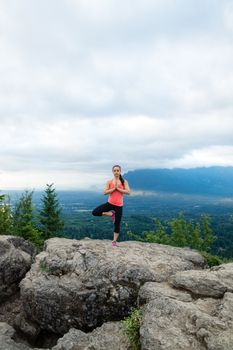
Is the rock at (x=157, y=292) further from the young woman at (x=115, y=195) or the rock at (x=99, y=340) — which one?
the young woman at (x=115, y=195)

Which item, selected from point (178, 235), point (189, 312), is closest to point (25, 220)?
point (178, 235)

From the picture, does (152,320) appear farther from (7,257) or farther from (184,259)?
(7,257)

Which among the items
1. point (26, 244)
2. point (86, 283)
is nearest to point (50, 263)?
point (86, 283)

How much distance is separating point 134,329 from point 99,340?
5.74 feet

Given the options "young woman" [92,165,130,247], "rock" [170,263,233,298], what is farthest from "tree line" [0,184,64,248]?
"rock" [170,263,233,298]

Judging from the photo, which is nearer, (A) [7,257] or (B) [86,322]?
(B) [86,322]

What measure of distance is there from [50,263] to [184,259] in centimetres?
803

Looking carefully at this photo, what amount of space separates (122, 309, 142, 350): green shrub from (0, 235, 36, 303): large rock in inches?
369

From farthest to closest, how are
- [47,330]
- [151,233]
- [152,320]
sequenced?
[151,233] < [47,330] < [152,320]

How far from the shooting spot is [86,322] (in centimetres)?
1784

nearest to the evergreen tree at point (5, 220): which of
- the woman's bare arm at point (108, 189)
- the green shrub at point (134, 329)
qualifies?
the woman's bare arm at point (108, 189)

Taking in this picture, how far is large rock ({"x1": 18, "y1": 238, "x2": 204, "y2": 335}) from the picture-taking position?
1775 centimetres

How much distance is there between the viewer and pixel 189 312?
13.9 metres

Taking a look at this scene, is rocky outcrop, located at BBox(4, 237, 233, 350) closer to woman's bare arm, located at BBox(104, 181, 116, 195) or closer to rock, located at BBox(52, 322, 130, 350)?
rock, located at BBox(52, 322, 130, 350)
